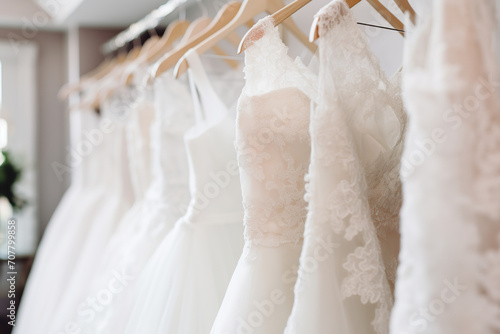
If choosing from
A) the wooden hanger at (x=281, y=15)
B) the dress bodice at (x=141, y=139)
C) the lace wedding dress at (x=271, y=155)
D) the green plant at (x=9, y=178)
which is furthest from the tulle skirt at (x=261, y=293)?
the green plant at (x=9, y=178)

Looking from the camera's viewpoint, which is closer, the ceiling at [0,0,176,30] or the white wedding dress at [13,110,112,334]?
the white wedding dress at [13,110,112,334]

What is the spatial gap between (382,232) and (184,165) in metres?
0.66

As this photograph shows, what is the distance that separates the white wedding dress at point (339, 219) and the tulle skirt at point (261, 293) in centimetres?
11

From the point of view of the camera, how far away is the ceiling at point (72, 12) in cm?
213

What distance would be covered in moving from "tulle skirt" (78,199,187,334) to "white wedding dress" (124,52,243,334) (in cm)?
10

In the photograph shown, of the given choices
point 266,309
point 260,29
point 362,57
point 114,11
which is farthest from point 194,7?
point 266,309

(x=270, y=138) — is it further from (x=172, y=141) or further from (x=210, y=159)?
(x=172, y=141)

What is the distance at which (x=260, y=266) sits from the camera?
0.80m

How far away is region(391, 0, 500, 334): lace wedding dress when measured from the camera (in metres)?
0.49

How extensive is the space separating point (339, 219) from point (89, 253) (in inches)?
53.6

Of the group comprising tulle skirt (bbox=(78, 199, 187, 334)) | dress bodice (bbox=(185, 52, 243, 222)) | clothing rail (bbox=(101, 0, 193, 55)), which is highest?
clothing rail (bbox=(101, 0, 193, 55))

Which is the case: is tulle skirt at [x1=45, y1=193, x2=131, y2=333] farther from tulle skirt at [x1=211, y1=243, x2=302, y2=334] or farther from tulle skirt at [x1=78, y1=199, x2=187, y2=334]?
tulle skirt at [x1=211, y1=243, x2=302, y2=334]

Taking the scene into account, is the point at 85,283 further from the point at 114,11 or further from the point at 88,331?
the point at 114,11

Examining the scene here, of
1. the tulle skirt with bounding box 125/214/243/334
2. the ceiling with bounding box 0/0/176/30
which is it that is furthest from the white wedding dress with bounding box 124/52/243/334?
the ceiling with bounding box 0/0/176/30
